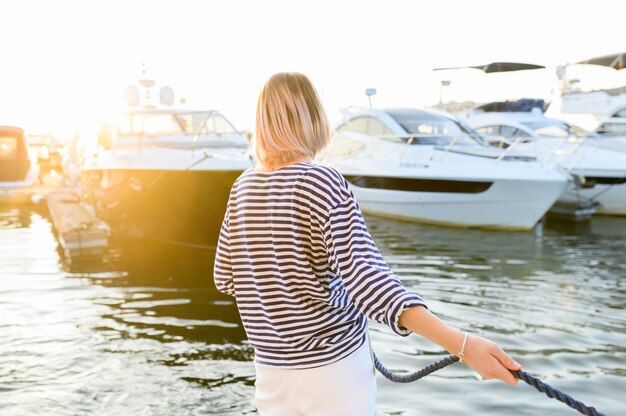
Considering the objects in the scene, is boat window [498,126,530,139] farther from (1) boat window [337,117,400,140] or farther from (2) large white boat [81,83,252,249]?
(2) large white boat [81,83,252,249]

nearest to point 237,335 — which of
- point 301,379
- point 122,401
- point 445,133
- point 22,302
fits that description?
point 122,401

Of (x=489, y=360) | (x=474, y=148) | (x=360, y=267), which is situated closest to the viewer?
(x=489, y=360)

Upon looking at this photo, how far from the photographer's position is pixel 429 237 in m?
12.8

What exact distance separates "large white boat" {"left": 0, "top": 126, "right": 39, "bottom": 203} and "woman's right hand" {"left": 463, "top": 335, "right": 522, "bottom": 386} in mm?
19182

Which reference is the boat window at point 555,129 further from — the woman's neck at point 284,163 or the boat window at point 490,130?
the woman's neck at point 284,163

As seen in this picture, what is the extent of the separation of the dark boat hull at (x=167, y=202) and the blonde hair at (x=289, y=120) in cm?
844

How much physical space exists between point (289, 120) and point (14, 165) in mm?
19164

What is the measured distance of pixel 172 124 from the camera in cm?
1277

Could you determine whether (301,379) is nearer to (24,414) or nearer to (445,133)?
(24,414)

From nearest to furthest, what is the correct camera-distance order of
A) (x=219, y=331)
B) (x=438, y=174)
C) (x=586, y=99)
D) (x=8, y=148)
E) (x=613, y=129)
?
(x=219, y=331)
(x=438, y=174)
(x=613, y=129)
(x=8, y=148)
(x=586, y=99)

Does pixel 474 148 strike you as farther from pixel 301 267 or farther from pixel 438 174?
pixel 301 267

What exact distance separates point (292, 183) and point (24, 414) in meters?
3.54

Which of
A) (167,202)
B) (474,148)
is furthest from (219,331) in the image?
(474,148)

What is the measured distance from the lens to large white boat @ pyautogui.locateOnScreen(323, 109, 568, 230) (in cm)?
1338
